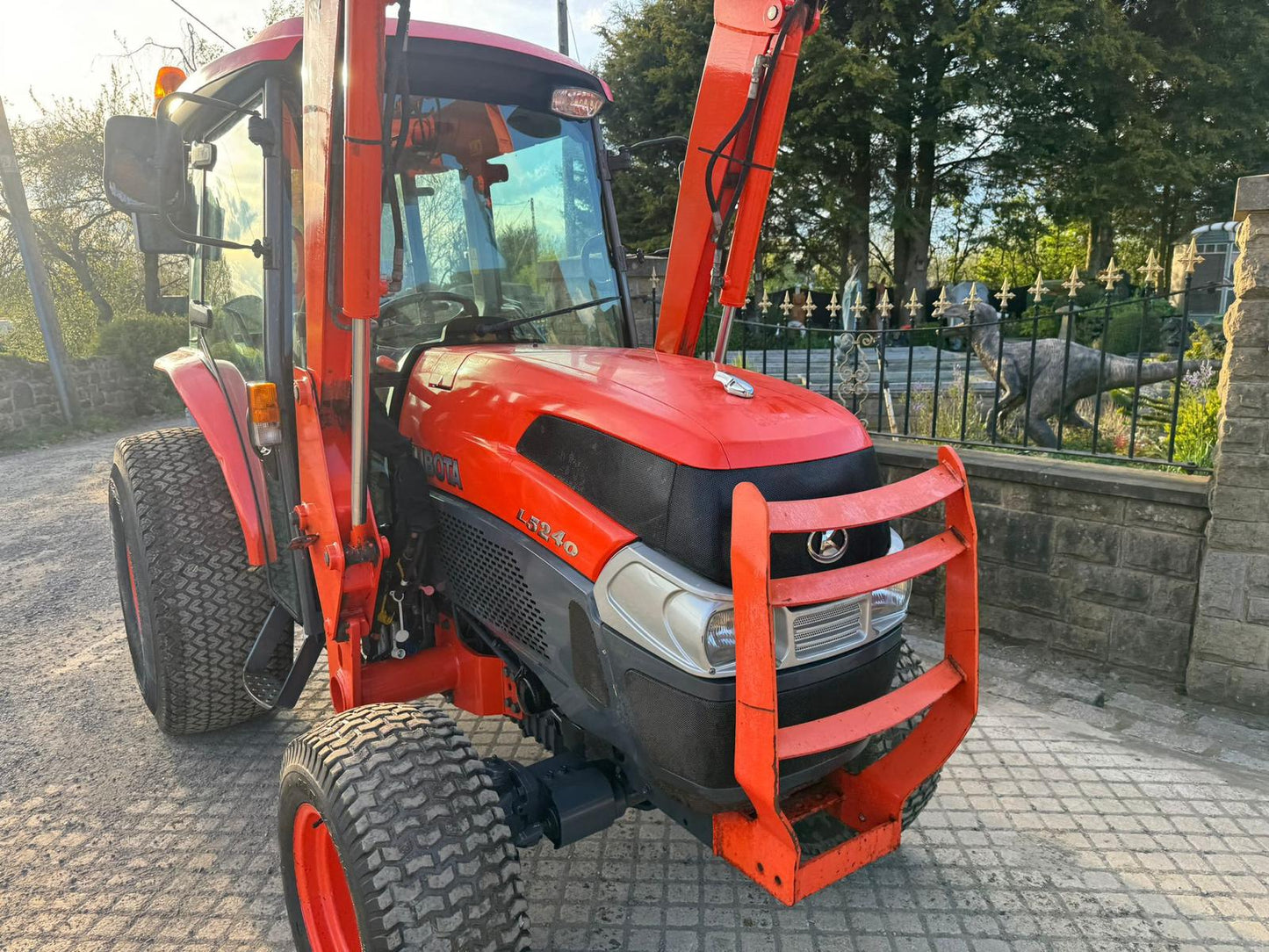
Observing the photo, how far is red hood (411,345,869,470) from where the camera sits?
181 cm

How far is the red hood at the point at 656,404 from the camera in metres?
1.81

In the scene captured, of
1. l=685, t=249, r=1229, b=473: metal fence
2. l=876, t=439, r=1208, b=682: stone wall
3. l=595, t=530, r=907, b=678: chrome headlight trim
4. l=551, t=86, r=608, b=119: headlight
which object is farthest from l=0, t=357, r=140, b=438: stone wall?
l=595, t=530, r=907, b=678: chrome headlight trim

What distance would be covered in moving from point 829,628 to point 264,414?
1.68 meters

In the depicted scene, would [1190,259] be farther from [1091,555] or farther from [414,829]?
[414,829]

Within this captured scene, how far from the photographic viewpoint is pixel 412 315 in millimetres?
2732

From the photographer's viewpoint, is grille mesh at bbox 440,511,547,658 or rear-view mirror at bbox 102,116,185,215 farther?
rear-view mirror at bbox 102,116,185,215

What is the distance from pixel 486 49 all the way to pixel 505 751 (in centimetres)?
246

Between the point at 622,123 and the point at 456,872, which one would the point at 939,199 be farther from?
the point at 456,872

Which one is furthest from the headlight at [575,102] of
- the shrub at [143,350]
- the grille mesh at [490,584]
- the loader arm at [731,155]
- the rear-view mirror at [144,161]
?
the shrub at [143,350]

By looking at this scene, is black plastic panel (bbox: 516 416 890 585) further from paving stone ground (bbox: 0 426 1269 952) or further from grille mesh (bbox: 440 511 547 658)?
paving stone ground (bbox: 0 426 1269 952)

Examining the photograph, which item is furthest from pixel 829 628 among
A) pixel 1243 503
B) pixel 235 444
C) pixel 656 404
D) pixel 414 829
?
pixel 1243 503

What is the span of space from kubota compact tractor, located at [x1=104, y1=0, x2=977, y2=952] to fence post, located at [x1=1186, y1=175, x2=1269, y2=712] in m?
1.85

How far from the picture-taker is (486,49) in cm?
252

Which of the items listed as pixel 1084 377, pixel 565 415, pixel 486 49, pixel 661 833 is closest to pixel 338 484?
pixel 565 415
